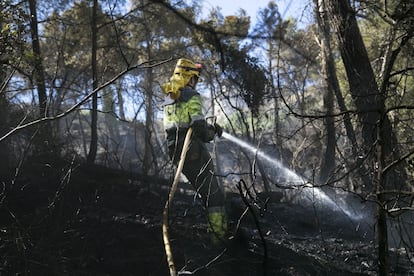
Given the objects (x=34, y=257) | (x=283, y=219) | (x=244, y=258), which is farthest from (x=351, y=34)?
(x=34, y=257)

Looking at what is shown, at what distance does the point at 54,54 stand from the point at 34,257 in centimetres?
1302

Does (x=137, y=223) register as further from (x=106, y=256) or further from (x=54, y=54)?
(x=54, y=54)

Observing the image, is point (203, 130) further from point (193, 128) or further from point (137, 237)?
point (137, 237)

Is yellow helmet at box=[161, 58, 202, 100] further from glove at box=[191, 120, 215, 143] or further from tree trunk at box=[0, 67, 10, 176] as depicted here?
tree trunk at box=[0, 67, 10, 176]

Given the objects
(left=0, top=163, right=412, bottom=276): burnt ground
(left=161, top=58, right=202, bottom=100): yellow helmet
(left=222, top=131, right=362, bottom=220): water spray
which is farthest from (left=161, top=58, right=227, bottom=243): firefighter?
(left=222, top=131, right=362, bottom=220): water spray

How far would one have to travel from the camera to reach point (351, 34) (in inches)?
238

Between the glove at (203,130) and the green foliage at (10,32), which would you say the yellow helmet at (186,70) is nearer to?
the glove at (203,130)

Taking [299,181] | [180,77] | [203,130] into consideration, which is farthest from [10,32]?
[299,181]

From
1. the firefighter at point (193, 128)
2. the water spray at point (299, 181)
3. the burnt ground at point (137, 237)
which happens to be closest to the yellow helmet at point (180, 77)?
the firefighter at point (193, 128)

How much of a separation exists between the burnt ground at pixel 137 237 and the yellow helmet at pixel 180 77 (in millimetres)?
1351

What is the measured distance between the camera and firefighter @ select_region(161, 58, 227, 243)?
5106 millimetres

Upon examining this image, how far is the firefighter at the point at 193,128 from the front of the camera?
5106mm

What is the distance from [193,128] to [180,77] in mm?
700

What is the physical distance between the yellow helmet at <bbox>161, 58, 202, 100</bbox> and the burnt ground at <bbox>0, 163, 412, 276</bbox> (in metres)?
1.35
